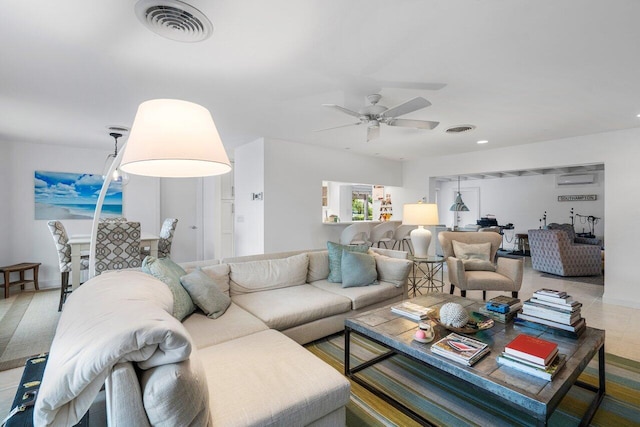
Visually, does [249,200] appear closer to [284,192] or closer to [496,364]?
[284,192]

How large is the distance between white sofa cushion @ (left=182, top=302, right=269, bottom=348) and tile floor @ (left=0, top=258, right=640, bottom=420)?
1.15m

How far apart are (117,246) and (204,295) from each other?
195cm

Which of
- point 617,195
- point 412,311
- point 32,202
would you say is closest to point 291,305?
point 412,311

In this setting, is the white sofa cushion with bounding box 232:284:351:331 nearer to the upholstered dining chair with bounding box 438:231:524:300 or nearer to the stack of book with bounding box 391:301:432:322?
the stack of book with bounding box 391:301:432:322

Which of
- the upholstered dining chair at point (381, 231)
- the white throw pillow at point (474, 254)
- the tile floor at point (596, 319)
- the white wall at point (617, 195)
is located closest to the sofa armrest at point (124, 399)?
the tile floor at point (596, 319)

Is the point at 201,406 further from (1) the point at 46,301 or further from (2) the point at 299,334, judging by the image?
(1) the point at 46,301

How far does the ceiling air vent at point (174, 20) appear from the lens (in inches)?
61.2

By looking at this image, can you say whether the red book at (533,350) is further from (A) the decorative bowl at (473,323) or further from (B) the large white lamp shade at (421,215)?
(B) the large white lamp shade at (421,215)

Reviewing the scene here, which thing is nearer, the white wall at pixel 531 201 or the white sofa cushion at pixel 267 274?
the white sofa cushion at pixel 267 274

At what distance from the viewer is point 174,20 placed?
1686 millimetres

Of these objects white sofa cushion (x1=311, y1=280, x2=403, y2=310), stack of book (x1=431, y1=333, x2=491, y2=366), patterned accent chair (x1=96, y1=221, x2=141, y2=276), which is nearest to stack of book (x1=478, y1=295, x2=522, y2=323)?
stack of book (x1=431, y1=333, x2=491, y2=366)

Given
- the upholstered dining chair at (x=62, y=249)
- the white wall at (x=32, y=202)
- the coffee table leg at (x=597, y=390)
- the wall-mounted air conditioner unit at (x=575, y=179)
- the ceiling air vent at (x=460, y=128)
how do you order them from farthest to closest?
the wall-mounted air conditioner unit at (x=575, y=179), the white wall at (x=32, y=202), the ceiling air vent at (x=460, y=128), the upholstered dining chair at (x=62, y=249), the coffee table leg at (x=597, y=390)

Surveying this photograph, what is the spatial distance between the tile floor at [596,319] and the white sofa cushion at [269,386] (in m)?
1.50

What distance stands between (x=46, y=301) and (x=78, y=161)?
2.34 m
